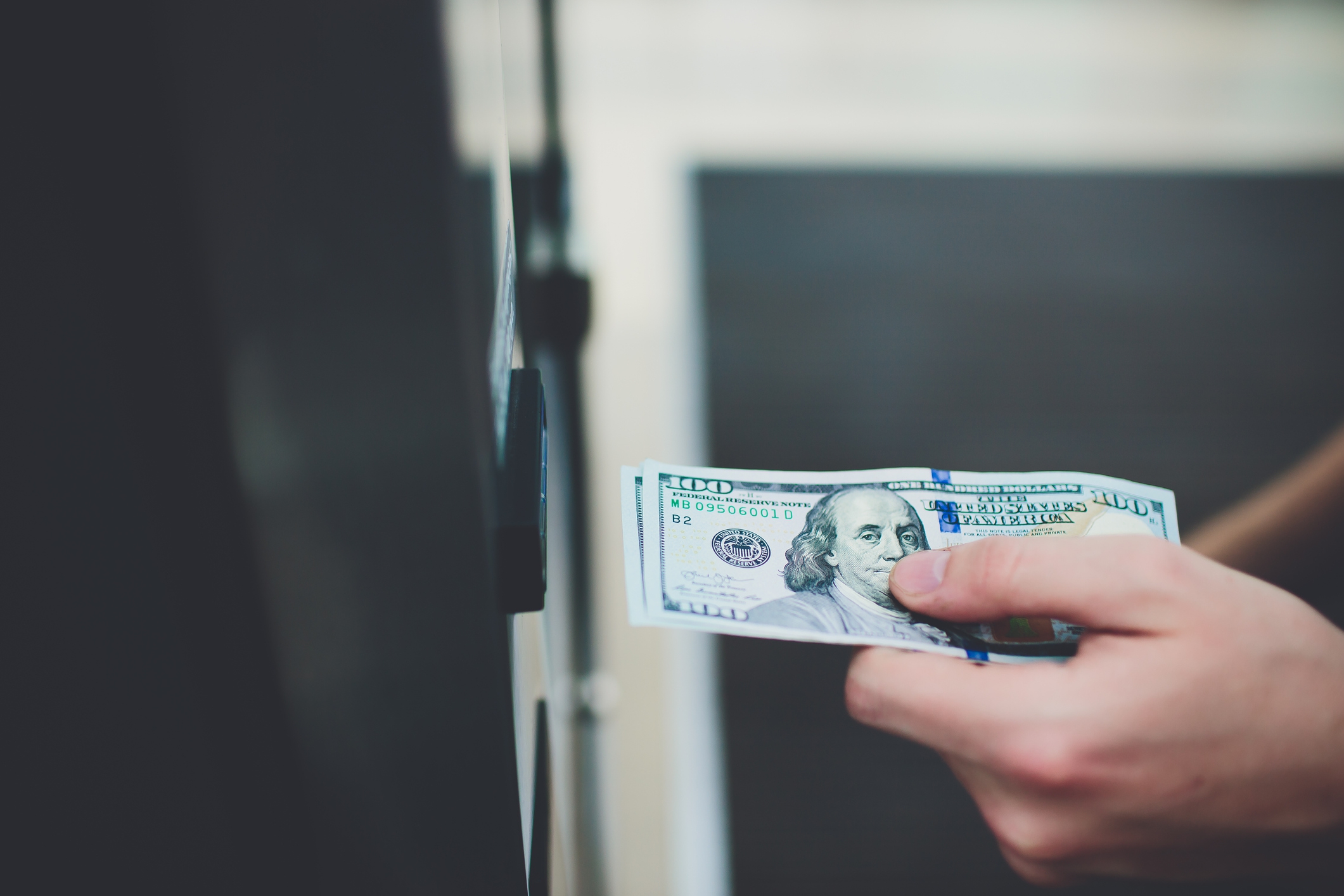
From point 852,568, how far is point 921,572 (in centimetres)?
8

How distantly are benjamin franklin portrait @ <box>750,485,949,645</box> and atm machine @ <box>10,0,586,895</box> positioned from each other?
219 mm

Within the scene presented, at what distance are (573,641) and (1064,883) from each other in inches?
35.2

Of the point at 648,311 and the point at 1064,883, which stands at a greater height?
the point at 648,311

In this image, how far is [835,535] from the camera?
595 millimetres

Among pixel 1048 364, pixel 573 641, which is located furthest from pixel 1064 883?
pixel 1048 364

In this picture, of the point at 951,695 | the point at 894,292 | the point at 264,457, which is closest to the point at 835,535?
the point at 951,695

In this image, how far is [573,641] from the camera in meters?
1.27

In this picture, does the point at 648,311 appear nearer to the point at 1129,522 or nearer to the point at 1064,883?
the point at 1129,522

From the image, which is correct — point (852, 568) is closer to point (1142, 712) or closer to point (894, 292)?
point (1142, 712)

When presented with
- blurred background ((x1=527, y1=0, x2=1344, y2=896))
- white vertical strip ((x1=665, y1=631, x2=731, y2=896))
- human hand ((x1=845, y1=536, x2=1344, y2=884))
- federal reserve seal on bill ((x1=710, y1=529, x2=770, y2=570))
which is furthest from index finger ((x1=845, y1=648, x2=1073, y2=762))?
white vertical strip ((x1=665, y1=631, x2=731, y2=896))

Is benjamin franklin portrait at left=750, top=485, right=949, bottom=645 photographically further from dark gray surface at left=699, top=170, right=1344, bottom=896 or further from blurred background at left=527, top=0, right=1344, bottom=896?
dark gray surface at left=699, top=170, right=1344, bottom=896

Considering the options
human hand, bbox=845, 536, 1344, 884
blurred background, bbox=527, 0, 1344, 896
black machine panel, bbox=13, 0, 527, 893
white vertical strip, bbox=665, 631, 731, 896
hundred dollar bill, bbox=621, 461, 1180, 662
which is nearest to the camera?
black machine panel, bbox=13, 0, 527, 893

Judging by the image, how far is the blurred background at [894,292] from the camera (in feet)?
4.92

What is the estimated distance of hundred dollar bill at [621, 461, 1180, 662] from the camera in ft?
1.71
